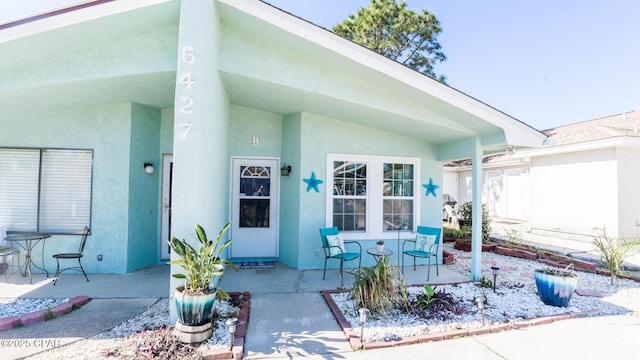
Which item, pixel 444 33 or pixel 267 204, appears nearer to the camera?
pixel 267 204

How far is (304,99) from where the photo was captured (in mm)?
5859

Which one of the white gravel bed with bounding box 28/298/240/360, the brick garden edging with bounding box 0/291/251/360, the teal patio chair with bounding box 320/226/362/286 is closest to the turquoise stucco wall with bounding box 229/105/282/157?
the teal patio chair with bounding box 320/226/362/286

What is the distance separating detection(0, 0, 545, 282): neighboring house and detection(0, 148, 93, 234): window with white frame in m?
0.03

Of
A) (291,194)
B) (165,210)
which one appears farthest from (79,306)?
(291,194)

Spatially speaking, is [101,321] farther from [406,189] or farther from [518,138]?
[518,138]

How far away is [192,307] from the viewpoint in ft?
11.4

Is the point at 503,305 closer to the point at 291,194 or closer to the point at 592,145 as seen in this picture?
the point at 291,194

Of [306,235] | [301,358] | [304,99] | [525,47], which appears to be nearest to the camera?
[301,358]

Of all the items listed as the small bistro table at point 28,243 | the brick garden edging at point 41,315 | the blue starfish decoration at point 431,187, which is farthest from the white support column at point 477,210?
the small bistro table at point 28,243

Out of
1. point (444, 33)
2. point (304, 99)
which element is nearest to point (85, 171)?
point (304, 99)

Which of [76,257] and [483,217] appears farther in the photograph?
[483,217]

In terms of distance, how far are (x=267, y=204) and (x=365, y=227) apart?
248 centimetres

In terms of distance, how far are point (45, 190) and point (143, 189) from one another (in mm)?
1830

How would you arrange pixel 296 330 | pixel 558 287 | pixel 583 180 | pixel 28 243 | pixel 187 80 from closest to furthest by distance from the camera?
1. pixel 296 330
2. pixel 187 80
3. pixel 558 287
4. pixel 28 243
5. pixel 583 180
